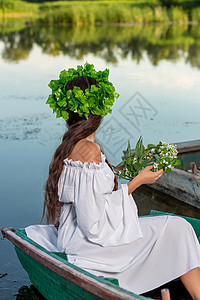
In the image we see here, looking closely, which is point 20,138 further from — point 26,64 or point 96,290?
point 26,64

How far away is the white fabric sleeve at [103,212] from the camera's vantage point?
274 cm

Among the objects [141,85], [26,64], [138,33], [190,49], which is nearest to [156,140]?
[141,85]

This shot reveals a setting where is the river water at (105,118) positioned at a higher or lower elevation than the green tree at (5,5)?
lower

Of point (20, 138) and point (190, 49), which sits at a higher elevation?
point (190, 49)

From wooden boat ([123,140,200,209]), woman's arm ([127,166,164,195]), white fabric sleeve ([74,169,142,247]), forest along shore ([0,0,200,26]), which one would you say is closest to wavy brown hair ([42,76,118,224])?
white fabric sleeve ([74,169,142,247])

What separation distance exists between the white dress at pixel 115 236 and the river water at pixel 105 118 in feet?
3.73

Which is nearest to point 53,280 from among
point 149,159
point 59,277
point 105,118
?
point 59,277

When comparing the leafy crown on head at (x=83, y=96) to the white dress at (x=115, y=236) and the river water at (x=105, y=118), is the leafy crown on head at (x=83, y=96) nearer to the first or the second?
the white dress at (x=115, y=236)

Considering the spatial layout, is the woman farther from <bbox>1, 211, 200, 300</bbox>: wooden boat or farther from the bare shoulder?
<bbox>1, 211, 200, 300</bbox>: wooden boat

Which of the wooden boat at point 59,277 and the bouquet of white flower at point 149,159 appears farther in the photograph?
the bouquet of white flower at point 149,159

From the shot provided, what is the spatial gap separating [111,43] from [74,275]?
1828cm

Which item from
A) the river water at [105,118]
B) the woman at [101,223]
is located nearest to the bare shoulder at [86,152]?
the woman at [101,223]

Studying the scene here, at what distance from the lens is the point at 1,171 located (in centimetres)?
628

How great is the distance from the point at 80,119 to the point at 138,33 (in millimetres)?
22252
